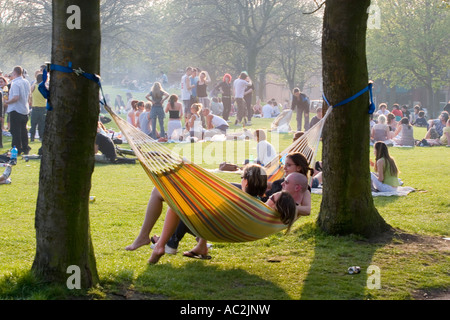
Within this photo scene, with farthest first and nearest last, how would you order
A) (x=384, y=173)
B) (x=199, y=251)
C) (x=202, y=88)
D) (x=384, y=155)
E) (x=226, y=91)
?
1. (x=226, y=91)
2. (x=202, y=88)
3. (x=384, y=155)
4. (x=384, y=173)
5. (x=199, y=251)

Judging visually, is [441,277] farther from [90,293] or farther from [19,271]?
[19,271]

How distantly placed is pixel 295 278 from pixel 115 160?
8351mm

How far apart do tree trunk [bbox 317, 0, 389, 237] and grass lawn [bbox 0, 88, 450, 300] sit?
0.81 ft

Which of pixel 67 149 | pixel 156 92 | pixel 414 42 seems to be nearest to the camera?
pixel 67 149

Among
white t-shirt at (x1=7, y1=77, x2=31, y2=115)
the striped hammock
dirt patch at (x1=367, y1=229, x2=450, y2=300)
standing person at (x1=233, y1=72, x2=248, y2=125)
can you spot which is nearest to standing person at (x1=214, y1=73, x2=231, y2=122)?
standing person at (x1=233, y1=72, x2=248, y2=125)

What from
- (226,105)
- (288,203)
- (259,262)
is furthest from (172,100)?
(288,203)

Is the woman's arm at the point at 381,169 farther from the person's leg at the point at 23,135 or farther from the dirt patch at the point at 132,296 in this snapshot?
the person's leg at the point at 23,135

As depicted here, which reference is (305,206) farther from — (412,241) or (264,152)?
(264,152)

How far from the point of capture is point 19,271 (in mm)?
4168

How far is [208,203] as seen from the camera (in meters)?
4.65

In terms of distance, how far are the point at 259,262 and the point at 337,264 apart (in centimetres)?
67

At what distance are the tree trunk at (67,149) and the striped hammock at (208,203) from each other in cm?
55

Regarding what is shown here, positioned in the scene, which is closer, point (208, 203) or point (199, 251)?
point (208, 203)

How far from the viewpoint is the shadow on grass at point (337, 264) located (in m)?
4.53
